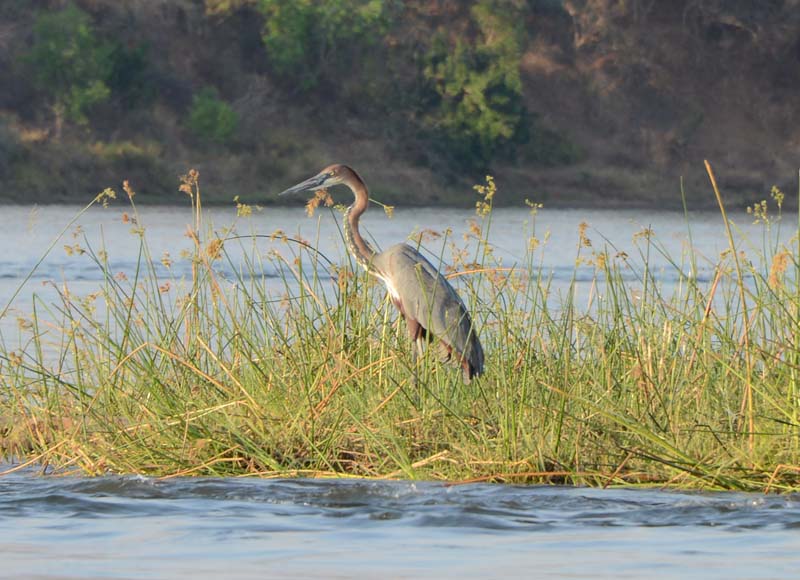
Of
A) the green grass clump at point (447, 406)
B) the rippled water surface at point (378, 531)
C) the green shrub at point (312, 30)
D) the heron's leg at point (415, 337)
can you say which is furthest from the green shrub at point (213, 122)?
the rippled water surface at point (378, 531)

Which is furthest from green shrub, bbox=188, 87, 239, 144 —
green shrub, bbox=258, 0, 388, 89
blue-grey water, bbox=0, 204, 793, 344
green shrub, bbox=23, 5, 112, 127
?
green shrub, bbox=258, 0, 388, 89

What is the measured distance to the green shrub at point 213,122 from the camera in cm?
3338

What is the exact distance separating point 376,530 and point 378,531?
0.01 meters

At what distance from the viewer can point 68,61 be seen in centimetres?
3372

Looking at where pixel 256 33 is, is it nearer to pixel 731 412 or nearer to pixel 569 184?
pixel 569 184

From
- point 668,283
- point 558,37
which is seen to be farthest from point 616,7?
point 668,283

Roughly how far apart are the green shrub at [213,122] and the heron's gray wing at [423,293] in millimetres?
26655

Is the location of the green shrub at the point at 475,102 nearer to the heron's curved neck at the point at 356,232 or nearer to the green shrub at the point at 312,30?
the green shrub at the point at 312,30

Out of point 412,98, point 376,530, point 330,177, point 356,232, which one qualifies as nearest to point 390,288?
point 356,232

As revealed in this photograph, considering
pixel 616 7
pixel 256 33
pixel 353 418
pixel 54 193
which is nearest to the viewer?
pixel 353 418

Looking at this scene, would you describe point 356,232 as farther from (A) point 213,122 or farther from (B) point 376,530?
(A) point 213,122

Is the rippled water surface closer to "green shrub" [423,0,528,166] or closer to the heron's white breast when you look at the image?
the heron's white breast

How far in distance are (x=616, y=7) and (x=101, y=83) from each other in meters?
14.3

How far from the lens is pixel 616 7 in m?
41.6
